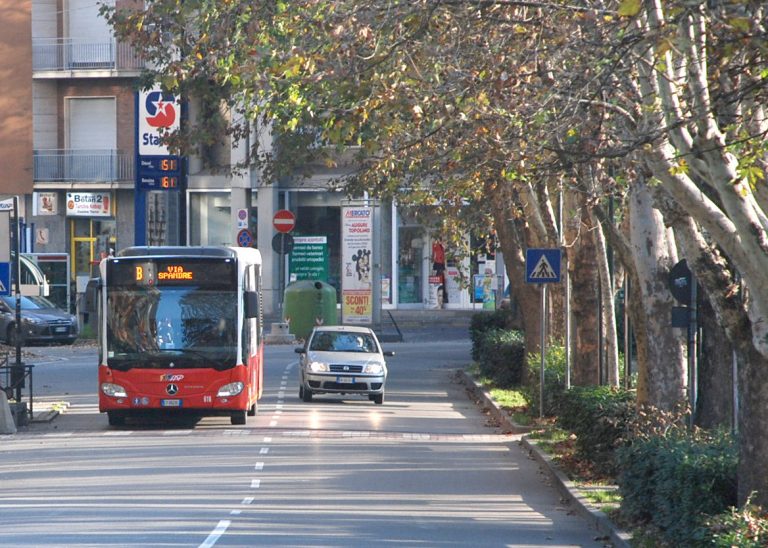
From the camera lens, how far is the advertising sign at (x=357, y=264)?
131ft

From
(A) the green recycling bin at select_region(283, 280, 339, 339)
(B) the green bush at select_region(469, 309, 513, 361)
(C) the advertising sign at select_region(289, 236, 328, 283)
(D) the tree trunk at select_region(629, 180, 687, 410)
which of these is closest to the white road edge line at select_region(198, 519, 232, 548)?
(D) the tree trunk at select_region(629, 180, 687, 410)

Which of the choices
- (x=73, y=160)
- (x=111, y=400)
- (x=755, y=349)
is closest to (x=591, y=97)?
(x=755, y=349)

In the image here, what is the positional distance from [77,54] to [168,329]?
30.1 m

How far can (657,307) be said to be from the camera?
1475cm

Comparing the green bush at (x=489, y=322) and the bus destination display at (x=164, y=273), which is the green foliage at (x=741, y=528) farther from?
the green bush at (x=489, y=322)

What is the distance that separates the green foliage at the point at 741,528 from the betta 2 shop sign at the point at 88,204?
4168 cm

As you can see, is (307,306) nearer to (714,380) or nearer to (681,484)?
(714,380)

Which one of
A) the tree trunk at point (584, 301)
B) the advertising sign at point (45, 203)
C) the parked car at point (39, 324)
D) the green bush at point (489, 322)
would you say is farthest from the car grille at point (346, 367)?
the advertising sign at point (45, 203)

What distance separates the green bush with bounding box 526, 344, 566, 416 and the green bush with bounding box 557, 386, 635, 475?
4.12 meters

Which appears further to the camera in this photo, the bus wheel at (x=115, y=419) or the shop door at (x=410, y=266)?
the shop door at (x=410, y=266)

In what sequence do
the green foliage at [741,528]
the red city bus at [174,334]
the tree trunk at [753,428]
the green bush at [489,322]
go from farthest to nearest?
1. the green bush at [489,322]
2. the red city bus at [174,334]
3. the tree trunk at [753,428]
4. the green foliage at [741,528]

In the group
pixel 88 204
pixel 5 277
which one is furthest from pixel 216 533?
pixel 88 204

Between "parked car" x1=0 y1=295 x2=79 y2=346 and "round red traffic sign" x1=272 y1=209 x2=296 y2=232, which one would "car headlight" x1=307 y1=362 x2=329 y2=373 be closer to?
"round red traffic sign" x1=272 y1=209 x2=296 y2=232

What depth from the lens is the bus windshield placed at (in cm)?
A: 2100
